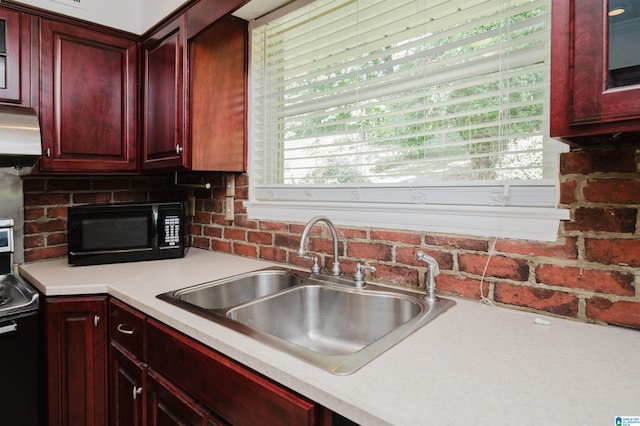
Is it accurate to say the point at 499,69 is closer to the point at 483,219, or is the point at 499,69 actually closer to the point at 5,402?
the point at 483,219

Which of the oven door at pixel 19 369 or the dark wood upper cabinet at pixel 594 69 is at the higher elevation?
the dark wood upper cabinet at pixel 594 69

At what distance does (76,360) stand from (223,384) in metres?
0.98

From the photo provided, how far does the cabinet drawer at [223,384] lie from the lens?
783 millimetres

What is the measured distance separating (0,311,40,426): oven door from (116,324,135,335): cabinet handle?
365 millimetres

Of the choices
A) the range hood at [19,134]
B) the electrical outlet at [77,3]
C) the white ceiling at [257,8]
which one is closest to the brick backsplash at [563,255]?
the white ceiling at [257,8]

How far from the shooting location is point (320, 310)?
141 centimetres

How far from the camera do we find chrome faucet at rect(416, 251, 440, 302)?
119 centimetres

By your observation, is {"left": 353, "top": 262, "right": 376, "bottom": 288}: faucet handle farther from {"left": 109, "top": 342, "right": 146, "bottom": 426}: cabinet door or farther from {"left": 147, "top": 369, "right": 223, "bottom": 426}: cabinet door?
{"left": 109, "top": 342, "right": 146, "bottom": 426}: cabinet door

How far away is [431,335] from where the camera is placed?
37.5 inches

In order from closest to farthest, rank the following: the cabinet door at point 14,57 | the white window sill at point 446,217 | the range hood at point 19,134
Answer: the white window sill at point 446,217 → the range hood at point 19,134 → the cabinet door at point 14,57

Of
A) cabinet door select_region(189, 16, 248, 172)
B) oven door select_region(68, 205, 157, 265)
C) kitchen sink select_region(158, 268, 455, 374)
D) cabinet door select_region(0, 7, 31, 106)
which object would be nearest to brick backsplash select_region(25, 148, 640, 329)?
kitchen sink select_region(158, 268, 455, 374)

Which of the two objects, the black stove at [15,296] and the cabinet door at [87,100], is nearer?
the black stove at [15,296]

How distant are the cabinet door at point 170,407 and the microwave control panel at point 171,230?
85 centimetres

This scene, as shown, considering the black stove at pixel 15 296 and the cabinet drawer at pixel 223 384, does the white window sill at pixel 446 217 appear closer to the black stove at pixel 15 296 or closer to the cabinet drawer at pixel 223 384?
the cabinet drawer at pixel 223 384
